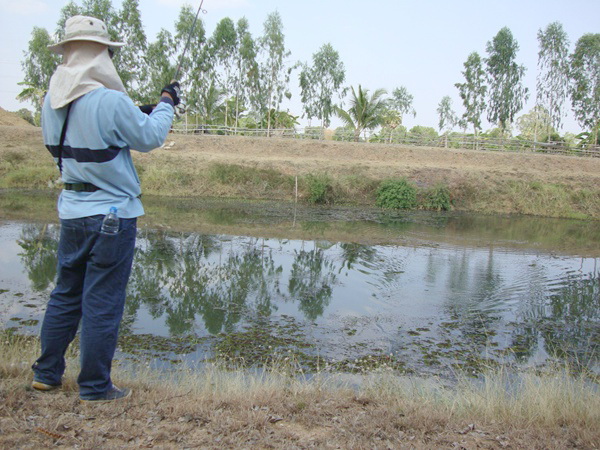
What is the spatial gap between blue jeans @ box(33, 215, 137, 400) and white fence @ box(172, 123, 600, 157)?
2847cm

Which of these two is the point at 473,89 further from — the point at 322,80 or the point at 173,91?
the point at 173,91

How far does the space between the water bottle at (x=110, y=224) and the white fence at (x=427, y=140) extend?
93.7 feet

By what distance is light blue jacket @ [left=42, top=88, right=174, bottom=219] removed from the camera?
2.71 m

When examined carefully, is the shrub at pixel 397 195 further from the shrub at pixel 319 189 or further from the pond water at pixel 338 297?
the pond water at pixel 338 297

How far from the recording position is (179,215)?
15.2 m

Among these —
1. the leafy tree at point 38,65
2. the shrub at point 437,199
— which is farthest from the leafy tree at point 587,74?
the leafy tree at point 38,65

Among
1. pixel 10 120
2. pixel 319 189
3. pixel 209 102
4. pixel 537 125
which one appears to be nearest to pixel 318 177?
pixel 319 189

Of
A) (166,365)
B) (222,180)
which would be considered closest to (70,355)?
(166,365)

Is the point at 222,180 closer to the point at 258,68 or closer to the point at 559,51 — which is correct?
the point at 258,68

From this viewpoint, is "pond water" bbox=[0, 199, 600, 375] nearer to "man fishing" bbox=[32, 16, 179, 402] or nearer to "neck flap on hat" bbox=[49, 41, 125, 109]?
"man fishing" bbox=[32, 16, 179, 402]

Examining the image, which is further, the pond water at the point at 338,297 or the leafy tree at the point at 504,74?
the leafy tree at the point at 504,74

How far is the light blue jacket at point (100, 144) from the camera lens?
2707mm

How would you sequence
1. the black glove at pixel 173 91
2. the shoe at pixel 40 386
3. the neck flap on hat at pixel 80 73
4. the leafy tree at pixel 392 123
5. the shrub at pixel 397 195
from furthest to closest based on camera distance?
the leafy tree at pixel 392 123 → the shrub at pixel 397 195 → the black glove at pixel 173 91 → the shoe at pixel 40 386 → the neck flap on hat at pixel 80 73

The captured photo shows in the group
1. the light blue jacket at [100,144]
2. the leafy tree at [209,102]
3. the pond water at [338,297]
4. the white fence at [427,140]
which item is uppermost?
the leafy tree at [209,102]
